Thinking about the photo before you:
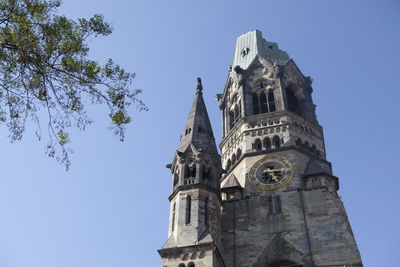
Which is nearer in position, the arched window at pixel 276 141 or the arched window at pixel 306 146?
the arched window at pixel 276 141

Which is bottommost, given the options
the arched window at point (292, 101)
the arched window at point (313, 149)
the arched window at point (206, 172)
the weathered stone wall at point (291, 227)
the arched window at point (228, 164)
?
the weathered stone wall at point (291, 227)

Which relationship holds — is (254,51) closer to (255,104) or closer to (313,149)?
(255,104)

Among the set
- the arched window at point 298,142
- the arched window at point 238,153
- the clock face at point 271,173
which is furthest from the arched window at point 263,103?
the clock face at point 271,173

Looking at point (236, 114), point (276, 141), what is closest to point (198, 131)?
point (276, 141)

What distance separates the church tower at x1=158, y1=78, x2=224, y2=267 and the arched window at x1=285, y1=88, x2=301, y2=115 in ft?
27.0

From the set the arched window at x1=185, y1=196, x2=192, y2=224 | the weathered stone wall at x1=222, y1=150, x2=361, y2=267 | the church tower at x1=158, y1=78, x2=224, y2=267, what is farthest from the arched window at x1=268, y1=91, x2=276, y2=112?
the arched window at x1=185, y1=196, x2=192, y2=224

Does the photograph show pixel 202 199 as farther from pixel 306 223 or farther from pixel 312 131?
pixel 312 131

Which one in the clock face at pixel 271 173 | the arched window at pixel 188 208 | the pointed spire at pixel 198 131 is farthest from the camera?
the pointed spire at pixel 198 131

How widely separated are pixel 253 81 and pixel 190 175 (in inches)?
538

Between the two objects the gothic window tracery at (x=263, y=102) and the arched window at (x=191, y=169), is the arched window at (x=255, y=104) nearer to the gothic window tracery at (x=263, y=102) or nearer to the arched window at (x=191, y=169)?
the gothic window tracery at (x=263, y=102)

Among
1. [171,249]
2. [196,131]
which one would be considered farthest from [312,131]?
[171,249]

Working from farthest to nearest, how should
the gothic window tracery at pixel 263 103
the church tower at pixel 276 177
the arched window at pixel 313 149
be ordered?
the gothic window tracery at pixel 263 103 < the arched window at pixel 313 149 < the church tower at pixel 276 177

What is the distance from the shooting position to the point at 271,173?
34281 millimetres

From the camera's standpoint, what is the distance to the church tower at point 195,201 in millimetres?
26281
